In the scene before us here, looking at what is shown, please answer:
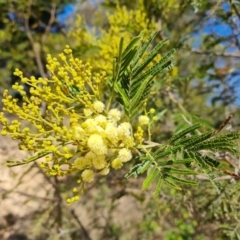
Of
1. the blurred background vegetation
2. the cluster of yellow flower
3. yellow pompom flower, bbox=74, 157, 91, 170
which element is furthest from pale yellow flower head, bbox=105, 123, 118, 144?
the blurred background vegetation

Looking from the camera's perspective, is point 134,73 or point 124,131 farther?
point 134,73

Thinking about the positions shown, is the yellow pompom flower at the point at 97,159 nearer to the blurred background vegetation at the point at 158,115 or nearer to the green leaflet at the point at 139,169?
the green leaflet at the point at 139,169

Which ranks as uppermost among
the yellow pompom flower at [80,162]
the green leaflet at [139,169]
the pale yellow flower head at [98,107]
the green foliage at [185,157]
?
the pale yellow flower head at [98,107]

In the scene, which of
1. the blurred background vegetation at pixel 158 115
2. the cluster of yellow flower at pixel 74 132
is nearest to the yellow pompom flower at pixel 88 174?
the cluster of yellow flower at pixel 74 132

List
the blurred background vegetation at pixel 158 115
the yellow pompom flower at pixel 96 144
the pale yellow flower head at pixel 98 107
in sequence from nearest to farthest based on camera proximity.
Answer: the yellow pompom flower at pixel 96 144, the pale yellow flower head at pixel 98 107, the blurred background vegetation at pixel 158 115

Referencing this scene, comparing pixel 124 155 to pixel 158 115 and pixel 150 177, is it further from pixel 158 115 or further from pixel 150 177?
pixel 158 115

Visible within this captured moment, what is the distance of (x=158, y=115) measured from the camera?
7.31 ft

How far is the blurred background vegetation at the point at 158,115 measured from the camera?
2.20 metres

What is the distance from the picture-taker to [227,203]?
190 cm

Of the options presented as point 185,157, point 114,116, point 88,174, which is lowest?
point 185,157

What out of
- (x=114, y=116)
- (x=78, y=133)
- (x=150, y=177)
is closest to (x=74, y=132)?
(x=78, y=133)

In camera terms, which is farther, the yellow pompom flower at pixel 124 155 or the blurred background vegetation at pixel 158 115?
the blurred background vegetation at pixel 158 115

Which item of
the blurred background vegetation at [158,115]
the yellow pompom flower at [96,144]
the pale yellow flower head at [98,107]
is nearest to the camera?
the yellow pompom flower at [96,144]

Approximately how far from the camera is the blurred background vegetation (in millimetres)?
2199
